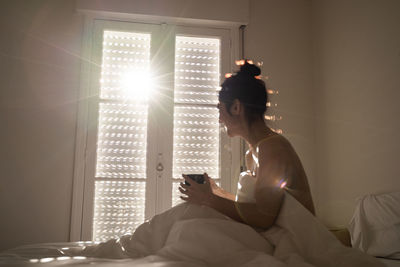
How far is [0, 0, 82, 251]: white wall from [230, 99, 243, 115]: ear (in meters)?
1.58

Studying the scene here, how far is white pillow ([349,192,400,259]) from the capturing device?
1.84 m

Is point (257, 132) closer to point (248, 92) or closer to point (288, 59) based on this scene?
point (248, 92)

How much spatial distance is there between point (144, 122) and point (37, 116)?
2.64 feet

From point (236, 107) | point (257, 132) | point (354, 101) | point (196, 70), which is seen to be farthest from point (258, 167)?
point (196, 70)

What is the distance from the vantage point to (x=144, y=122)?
2898 mm

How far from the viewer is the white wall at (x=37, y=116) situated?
269 centimetres

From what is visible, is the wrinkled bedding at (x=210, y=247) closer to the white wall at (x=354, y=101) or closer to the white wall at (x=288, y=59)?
the white wall at (x=354, y=101)

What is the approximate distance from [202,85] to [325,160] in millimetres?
1170

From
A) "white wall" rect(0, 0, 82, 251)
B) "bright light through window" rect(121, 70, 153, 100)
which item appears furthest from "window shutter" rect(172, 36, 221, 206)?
"white wall" rect(0, 0, 82, 251)

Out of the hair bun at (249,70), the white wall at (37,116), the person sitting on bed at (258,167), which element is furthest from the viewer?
the white wall at (37,116)

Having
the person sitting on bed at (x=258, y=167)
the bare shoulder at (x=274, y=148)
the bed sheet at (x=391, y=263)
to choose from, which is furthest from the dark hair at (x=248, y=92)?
the bed sheet at (x=391, y=263)

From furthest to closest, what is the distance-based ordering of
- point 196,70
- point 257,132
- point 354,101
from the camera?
point 196,70
point 354,101
point 257,132

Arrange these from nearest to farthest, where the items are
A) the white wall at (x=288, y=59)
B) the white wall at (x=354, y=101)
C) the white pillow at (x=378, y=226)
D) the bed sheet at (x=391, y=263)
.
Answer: the bed sheet at (x=391, y=263) < the white pillow at (x=378, y=226) < the white wall at (x=354, y=101) < the white wall at (x=288, y=59)

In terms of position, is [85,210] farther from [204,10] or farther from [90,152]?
[204,10]
